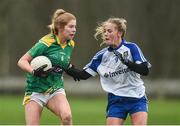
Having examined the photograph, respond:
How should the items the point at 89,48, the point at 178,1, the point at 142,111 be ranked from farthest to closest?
the point at 89,48, the point at 178,1, the point at 142,111

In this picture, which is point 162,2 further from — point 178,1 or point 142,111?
point 142,111

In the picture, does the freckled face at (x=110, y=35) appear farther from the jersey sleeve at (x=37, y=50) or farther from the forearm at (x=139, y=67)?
the jersey sleeve at (x=37, y=50)

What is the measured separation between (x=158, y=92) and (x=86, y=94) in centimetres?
318

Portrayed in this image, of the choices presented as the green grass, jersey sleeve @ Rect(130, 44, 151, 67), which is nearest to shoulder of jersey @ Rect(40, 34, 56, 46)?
jersey sleeve @ Rect(130, 44, 151, 67)

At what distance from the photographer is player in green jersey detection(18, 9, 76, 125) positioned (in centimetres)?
1245

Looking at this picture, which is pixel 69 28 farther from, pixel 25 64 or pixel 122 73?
pixel 122 73

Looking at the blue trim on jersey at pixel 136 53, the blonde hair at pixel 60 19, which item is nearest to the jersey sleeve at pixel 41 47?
the blonde hair at pixel 60 19

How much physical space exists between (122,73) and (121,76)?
0.05m

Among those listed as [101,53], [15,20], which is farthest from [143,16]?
[101,53]

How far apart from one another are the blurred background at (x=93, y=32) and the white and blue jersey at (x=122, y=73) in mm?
22829

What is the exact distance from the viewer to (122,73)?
40.4ft

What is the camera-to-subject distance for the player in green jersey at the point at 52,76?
40.8 ft

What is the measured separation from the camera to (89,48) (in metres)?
39.4

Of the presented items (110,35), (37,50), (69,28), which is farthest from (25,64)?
(110,35)
